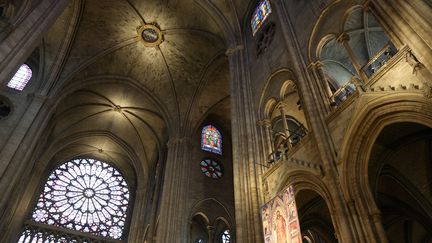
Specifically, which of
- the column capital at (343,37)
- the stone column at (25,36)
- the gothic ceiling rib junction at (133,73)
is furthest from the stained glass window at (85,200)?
the column capital at (343,37)

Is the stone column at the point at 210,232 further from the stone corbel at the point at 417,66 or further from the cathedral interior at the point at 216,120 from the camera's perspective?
the stone corbel at the point at 417,66

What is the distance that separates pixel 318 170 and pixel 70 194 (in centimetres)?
1776

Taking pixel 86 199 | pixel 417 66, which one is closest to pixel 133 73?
pixel 86 199

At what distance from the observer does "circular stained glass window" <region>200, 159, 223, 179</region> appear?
→ 55.3ft

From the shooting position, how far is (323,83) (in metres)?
7.97

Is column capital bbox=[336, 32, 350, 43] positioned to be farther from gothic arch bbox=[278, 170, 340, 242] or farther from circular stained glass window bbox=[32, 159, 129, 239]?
circular stained glass window bbox=[32, 159, 129, 239]

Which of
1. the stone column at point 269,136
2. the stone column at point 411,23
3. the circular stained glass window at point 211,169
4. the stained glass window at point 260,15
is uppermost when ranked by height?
the stained glass window at point 260,15

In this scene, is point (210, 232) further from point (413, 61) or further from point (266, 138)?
point (413, 61)

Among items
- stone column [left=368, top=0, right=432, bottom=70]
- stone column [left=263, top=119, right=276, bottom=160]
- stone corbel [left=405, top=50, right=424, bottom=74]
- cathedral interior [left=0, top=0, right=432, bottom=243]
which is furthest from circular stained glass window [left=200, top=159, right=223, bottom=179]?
stone corbel [left=405, top=50, right=424, bottom=74]

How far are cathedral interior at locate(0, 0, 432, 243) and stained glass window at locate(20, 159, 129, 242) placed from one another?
9cm

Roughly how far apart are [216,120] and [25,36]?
13019 mm

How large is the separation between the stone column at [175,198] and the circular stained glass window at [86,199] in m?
6.99

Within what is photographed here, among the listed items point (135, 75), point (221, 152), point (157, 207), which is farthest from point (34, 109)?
point (221, 152)

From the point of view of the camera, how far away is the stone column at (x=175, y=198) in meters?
13.5
